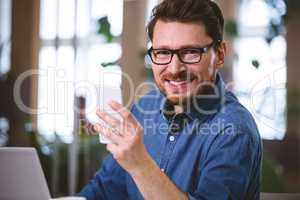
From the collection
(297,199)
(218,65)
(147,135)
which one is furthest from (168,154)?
(297,199)

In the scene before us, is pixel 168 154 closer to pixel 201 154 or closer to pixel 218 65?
pixel 201 154

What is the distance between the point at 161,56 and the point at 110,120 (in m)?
0.63

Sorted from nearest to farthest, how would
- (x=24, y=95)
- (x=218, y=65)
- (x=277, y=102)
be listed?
(x=218, y=65) → (x=277, y=102) → (x=24, y=95)

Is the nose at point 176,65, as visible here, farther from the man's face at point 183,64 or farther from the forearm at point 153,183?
the forearm at point 153,183

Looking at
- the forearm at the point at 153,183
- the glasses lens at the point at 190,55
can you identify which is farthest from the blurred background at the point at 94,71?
the forearm at the point at 153,183

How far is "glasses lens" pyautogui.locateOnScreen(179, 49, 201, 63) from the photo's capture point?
1722 mm

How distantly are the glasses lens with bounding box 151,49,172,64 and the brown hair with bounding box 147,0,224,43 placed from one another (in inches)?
4.3

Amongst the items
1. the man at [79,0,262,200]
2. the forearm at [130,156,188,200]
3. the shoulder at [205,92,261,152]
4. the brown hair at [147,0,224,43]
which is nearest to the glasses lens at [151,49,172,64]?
the man at [79,0,262,200]

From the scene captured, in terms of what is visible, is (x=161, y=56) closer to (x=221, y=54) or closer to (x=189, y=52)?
(x=189, y=52)

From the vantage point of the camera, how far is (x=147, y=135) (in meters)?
1.77

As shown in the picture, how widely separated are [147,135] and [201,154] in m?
0.26

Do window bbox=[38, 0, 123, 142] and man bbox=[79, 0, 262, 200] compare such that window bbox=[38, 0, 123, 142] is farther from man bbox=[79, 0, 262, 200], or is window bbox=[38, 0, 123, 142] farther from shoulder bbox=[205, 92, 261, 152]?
shoulder bbox=[205, 92, 261, 152]

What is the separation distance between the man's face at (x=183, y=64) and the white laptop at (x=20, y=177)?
22.0 inches

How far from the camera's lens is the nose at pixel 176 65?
5.66ft
